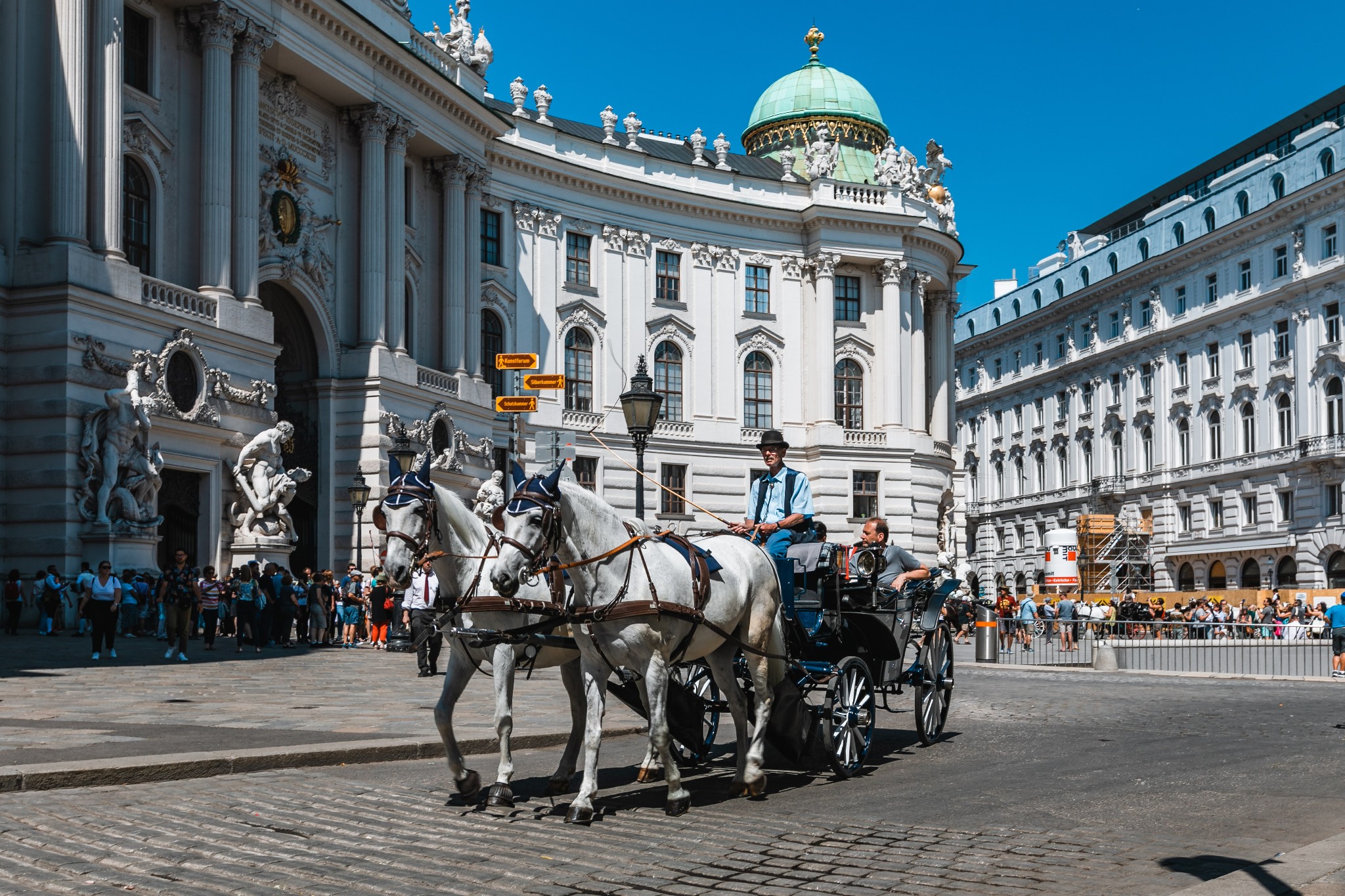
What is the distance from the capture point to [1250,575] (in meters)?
66.9

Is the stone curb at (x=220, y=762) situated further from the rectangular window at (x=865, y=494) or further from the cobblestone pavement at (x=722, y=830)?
the rectangular window at (x=865, y=494)

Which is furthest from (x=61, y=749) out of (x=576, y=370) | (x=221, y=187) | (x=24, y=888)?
(x=576, y=370)

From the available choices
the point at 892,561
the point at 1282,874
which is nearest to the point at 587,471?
the point at 892,561

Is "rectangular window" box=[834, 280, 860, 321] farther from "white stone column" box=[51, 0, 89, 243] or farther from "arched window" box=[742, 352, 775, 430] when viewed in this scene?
"white stone column" box=[51, 0, 89, 243]

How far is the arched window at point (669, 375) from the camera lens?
56.7 meters

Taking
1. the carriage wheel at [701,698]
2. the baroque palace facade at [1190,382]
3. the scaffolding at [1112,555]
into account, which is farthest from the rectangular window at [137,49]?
the scaffolding at [1112,555]

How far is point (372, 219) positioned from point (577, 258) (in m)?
14.3

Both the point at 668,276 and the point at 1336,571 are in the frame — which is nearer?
the point at 668,276

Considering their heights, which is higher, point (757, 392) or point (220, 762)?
point (757, 392)

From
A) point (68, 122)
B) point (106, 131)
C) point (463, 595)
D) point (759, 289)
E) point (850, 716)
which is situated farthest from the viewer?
point (759, 289)

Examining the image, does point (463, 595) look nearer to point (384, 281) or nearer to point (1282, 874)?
point (1282, 874)

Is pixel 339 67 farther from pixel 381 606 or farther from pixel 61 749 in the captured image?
pixel 61 749

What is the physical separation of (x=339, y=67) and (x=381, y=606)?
1631cm

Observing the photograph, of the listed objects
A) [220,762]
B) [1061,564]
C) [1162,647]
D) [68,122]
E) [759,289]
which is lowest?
[1162,647]
